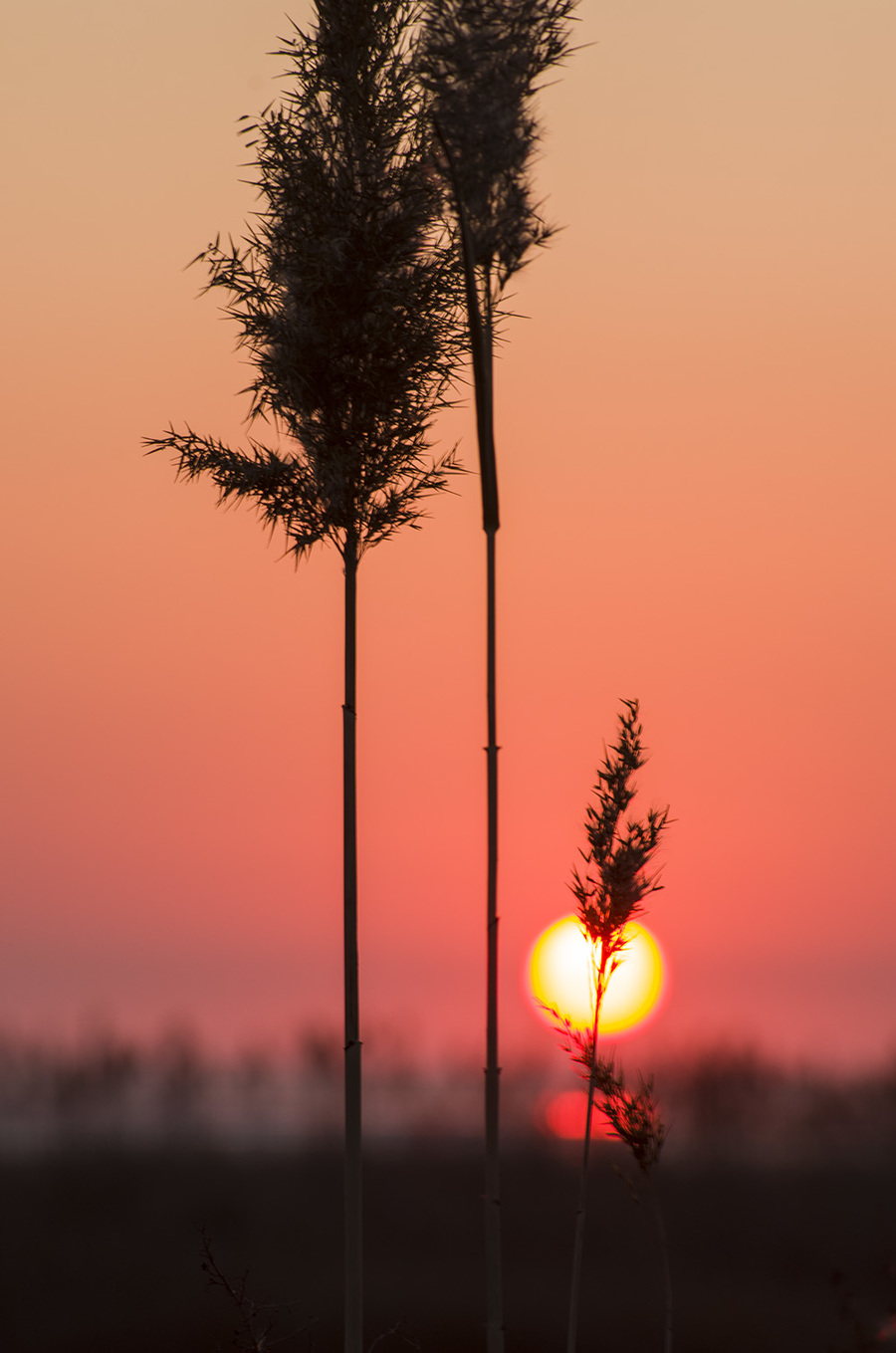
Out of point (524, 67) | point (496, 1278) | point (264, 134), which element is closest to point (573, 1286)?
point (496, 1278)

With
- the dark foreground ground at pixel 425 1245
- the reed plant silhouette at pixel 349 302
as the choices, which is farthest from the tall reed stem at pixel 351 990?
the dark foreground ground at pixel 425 1245

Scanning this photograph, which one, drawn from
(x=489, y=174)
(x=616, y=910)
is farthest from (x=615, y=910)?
(x=489, y=174)

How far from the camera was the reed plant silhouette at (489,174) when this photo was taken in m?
5.09

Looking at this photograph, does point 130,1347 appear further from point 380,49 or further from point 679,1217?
point 380,49

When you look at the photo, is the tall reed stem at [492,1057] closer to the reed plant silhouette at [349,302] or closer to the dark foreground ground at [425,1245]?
the reed plant silhouette at [349,302]

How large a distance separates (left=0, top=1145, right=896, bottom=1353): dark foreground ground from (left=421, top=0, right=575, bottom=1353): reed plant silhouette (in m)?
38.4

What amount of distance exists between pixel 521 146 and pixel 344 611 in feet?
7.49

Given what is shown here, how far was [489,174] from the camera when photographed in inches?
202

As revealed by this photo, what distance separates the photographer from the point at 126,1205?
2288 inches

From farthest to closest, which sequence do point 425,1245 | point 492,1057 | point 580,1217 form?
point 425,1245
point 580,1217
point 492,1057

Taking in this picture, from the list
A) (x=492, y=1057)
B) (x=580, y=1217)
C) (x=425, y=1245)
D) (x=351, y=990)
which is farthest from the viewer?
(x=425, y=1245)

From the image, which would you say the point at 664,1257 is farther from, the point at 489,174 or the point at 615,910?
the point at 489,174

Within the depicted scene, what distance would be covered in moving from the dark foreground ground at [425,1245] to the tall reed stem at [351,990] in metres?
36.8

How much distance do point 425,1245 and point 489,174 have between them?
185ft
